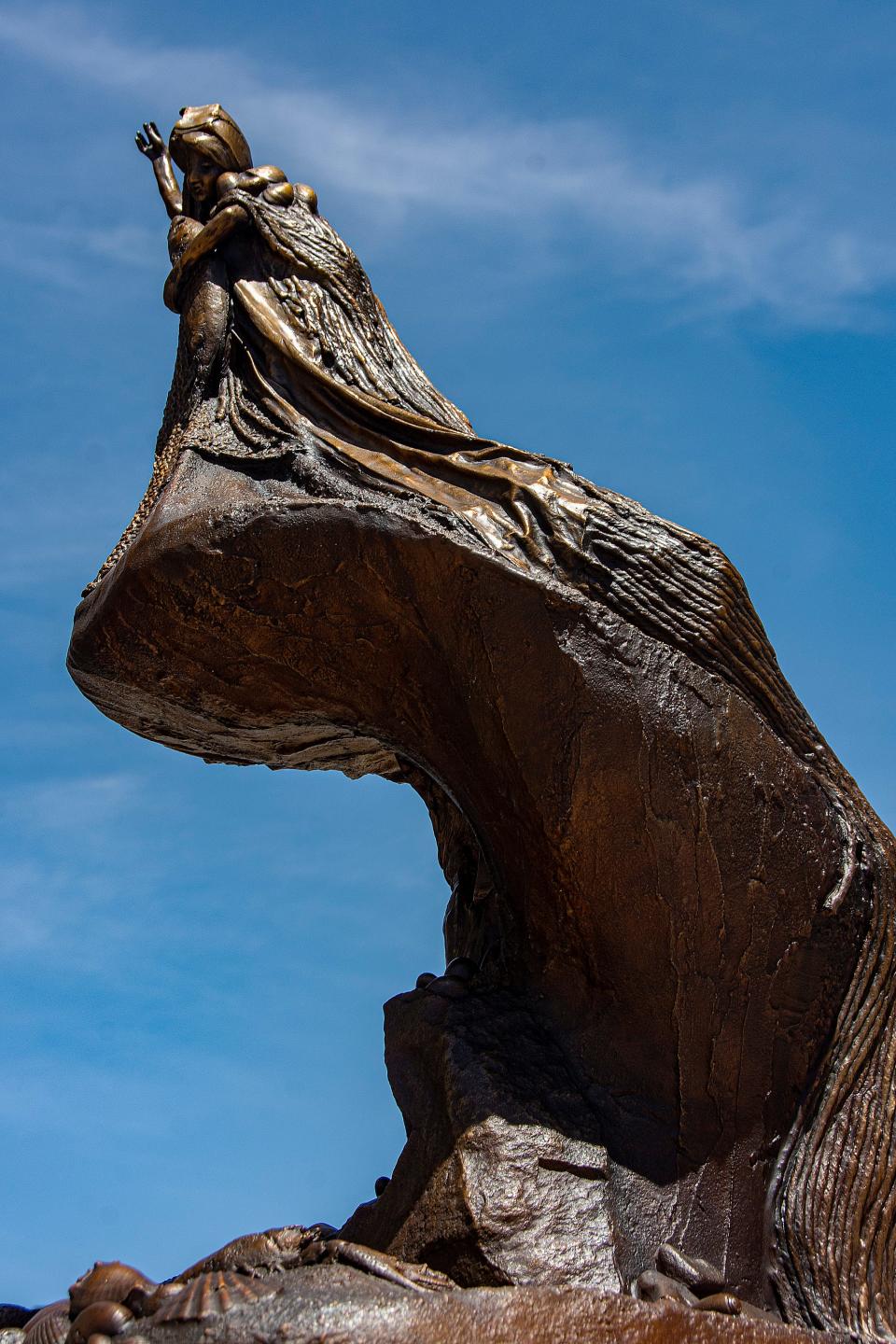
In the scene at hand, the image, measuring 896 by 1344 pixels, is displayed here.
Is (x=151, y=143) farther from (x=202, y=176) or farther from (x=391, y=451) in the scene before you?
(x=391, y=451)

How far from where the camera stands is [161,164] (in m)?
5.95

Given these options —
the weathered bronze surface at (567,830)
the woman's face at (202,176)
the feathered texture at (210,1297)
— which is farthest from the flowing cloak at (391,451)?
the feathered texture at (210,1297)

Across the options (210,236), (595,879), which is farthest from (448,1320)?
(210,236)

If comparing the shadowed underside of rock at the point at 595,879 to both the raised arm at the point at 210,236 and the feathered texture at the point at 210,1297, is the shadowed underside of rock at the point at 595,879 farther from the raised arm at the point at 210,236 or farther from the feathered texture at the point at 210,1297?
the raised arm at the point at 210,236

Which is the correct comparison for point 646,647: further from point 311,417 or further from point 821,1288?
point 821,1288

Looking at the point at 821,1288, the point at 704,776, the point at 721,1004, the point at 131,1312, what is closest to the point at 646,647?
the point at 704,776

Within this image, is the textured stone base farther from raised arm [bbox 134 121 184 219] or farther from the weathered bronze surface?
raised arm [bbox 134 121 184 219]

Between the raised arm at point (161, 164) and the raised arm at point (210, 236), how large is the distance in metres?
0.41

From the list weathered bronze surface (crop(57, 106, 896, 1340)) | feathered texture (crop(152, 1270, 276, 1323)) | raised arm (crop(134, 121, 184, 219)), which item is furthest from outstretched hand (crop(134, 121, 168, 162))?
feathered texture (crop(152, 1270, 276, 1323))

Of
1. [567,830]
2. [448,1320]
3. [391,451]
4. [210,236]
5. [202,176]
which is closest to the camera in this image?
[448,1320]

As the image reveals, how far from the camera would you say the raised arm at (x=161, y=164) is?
5.82 m

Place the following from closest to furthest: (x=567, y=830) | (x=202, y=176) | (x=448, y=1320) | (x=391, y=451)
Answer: (x=448, y=1320)
(x=567, y=830)
(x=391, y=451)
(x=202, y=176)

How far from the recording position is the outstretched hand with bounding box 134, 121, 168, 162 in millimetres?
5996

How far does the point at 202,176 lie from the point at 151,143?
0.44m
